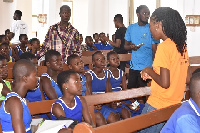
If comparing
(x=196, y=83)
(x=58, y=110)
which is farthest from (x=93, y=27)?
(x=196, y=83)

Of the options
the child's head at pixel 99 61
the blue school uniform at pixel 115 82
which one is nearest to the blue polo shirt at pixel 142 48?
the blue school uniform at pixel 115 82

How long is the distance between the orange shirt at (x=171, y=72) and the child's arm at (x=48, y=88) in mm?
1278

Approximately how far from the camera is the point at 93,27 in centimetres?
1082

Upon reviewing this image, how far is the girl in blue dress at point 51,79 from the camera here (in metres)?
3.74

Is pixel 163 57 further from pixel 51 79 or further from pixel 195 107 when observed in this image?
pixel 51 79

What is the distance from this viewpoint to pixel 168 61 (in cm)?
259

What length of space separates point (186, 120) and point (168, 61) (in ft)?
2.73

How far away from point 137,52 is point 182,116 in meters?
2.97

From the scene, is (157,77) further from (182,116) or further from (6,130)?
(6,130)

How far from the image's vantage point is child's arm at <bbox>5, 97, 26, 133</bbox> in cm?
233

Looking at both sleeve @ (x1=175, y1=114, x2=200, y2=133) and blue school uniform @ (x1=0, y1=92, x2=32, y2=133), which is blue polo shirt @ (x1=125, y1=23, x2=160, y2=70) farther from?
sleeve @ (x1=175, y1=114, x2=200, y2=133)

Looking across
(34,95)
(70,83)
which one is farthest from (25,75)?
(34,95)

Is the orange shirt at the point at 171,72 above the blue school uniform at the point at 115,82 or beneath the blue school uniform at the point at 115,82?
above

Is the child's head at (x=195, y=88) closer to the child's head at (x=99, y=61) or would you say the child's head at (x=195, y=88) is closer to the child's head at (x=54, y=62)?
the child's head at (x=54, y=62)
